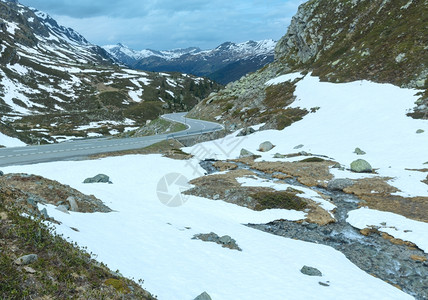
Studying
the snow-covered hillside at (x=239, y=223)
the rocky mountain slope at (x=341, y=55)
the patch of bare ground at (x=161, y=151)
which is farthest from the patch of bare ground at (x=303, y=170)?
the rocky mountain slope at (x=341, y=55)

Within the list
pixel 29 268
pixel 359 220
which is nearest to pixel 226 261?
pixel 29 268

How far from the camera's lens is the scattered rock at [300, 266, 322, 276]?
38.2 feet

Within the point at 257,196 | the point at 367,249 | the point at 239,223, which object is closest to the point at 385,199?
the point at 367,249

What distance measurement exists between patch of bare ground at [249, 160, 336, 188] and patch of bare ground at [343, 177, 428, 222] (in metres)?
2.93

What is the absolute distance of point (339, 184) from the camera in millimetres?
24375

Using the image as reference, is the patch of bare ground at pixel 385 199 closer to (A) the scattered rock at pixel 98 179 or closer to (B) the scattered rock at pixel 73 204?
(B) the scattered rock at pixel 73 204

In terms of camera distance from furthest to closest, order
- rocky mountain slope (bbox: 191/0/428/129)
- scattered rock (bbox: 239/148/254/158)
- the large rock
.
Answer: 1. rocky mountain slope (bbox: 191/0/428/129)
2. scattered rock (bbox: 239/148/254/158)
3. the large rock

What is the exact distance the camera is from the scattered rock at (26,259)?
245 inches

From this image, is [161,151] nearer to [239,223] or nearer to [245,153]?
[245,153]

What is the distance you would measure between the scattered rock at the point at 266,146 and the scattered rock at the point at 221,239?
90.9ft

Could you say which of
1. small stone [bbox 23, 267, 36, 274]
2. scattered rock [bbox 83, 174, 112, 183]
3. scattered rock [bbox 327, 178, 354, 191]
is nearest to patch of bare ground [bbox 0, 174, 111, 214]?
scattered rock [bbox 83, 174, 112, 183]

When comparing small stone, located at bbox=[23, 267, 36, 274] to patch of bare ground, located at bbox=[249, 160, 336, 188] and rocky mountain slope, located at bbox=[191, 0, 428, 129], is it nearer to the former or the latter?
patch of bare ground, located at bbox=[249, 160, 336, 188]

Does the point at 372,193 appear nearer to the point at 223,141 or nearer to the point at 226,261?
the point at 226,261

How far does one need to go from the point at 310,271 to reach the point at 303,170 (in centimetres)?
1843
